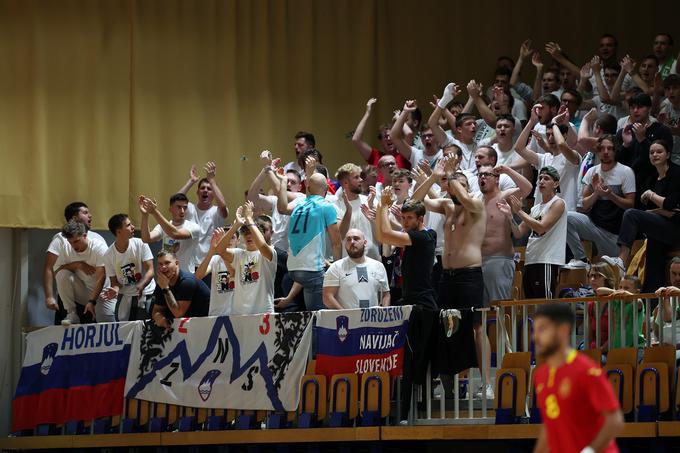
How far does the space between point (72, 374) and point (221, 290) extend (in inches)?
84.4

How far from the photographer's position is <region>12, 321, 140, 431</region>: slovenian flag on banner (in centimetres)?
1245

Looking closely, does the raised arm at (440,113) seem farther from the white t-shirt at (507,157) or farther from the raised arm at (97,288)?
the raised arm at (97,288)

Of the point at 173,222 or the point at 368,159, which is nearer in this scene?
the point at 173,222

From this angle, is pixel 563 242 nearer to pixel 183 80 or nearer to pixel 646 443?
pixel 646 443

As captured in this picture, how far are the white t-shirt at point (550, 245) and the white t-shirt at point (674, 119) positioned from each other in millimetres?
1880

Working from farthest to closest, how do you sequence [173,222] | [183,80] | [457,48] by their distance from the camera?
[457,48], [183,80], [173,222]

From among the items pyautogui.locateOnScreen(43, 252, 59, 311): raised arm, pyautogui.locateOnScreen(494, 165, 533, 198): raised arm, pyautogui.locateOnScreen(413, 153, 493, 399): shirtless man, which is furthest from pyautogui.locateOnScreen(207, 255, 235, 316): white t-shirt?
pyautogui.locateOnScreen(494, 165, 533, 198): raised arm

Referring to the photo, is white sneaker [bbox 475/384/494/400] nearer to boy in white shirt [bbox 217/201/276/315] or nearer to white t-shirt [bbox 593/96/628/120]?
boy in white shirt [bbox 217/201/276/315]

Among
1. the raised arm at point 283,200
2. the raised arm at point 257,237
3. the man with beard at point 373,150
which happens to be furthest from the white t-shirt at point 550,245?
the man with beard at point 373,150

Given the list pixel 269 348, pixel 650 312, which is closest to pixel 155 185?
pixel 269 348

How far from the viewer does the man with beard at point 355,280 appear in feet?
36.0

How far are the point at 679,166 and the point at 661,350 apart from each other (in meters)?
2.69

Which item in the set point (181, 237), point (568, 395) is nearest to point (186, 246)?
point (181, 237)

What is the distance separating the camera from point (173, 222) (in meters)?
13.5
